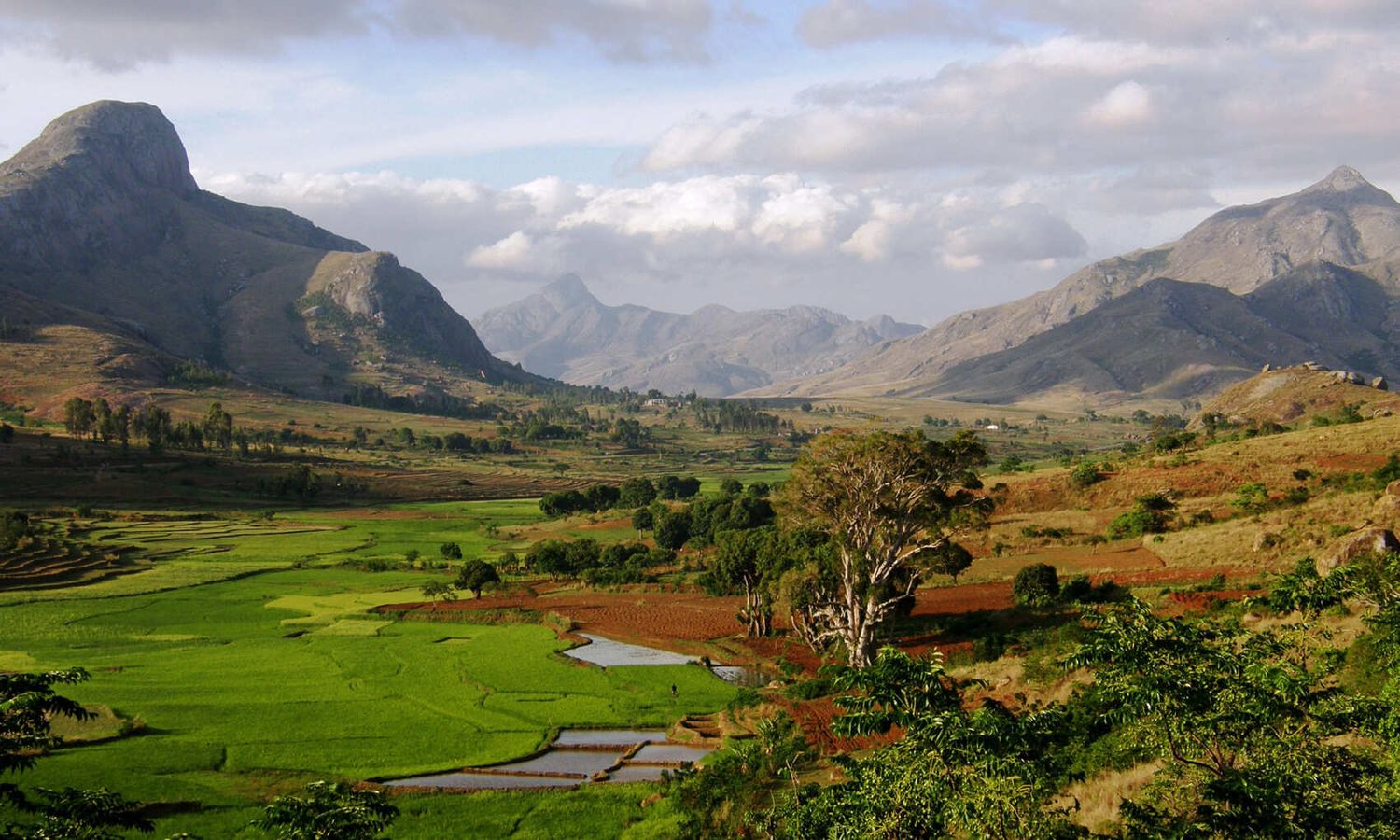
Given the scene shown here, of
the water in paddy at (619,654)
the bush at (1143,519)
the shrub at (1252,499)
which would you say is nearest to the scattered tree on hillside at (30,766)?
the water in paddy at (619,654)

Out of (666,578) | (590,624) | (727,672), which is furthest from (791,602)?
(666,578)

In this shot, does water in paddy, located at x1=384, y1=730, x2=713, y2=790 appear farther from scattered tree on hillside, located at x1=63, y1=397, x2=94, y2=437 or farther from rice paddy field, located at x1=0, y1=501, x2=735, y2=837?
scattered tree on hillside, located at x1=63, y1=397, x2=94, y2=437

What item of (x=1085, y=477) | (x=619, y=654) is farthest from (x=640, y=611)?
(x=1085, y=477)

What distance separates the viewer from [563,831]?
105ft

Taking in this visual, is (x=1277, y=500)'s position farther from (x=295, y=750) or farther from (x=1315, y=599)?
(x=295, y=750)

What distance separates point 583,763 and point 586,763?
0.12 meters

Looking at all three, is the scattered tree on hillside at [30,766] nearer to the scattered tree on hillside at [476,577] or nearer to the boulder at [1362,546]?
the boulder at [1362,546]

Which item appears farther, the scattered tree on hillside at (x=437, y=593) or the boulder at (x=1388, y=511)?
the scattered tree on hillside at (x=437, y=593)

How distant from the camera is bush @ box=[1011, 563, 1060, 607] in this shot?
188ft

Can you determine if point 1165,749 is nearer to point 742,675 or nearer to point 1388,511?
point 742,675

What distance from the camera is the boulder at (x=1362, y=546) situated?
128 ft

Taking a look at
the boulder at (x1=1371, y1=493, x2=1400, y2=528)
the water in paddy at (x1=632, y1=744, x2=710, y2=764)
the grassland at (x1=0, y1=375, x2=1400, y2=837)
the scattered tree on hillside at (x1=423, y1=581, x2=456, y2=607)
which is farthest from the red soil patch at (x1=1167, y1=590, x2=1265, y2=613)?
the scattered tree on hillside at (x1=423, y1=581, x2=456, y2=607)

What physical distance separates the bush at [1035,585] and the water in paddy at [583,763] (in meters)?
24.9

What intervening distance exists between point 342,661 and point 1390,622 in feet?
177
